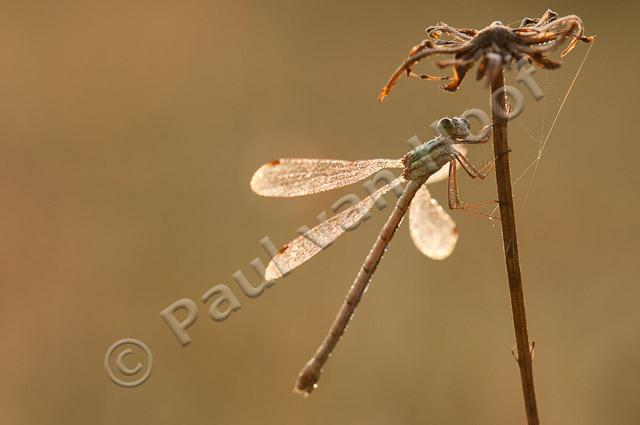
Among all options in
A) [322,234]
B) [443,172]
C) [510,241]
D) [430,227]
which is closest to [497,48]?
[510,241]

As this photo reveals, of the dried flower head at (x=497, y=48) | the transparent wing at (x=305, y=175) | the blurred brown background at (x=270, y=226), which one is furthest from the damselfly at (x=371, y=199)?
the dried flower head at (x=497, y=48)

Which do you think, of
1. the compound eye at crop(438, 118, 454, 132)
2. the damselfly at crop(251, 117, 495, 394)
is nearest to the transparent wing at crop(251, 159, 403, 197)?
the damselfly at crop(251, 117, 495, 394)

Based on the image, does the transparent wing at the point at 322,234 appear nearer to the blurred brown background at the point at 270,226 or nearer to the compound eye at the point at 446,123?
the blurred brown background at the point at 270,226

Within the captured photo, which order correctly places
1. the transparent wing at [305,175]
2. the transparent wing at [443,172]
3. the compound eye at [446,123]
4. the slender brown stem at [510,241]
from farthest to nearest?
1. the transparent wing at [305,175]
2. the transparent wing at [443,172]
3. the compound eye at [446,123]
4. the slender brown stem at [510,241]

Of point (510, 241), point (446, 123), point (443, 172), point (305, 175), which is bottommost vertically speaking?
point (510, 241)

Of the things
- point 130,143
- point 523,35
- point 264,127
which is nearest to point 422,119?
point 264,127

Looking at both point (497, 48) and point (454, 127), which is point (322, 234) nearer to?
point (454, 127)

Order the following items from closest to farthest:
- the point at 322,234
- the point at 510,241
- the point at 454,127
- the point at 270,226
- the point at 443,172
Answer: the point at 510,241 → the point at 454,127 → the point at 443,172 → the point at 322,234 → the point at 270,226

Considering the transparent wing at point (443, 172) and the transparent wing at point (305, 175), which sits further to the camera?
the transparent wing at point (305, 175)
